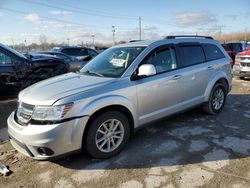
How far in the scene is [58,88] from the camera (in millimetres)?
3838

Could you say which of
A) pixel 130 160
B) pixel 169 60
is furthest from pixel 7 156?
pixel 169 60

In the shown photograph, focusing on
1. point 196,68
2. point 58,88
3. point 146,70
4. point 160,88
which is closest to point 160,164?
point 160,88

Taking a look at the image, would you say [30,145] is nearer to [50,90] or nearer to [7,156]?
[50,90]

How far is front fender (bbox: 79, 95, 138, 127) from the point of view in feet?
11.7

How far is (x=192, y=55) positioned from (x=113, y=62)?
170 cm

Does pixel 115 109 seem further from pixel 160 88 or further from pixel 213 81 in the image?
pixel 213 81

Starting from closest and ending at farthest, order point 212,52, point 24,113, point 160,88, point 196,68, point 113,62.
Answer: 1. point 24,113
2. point 160,88
3. point 113,62
4. point 196,68
5. point 212,52

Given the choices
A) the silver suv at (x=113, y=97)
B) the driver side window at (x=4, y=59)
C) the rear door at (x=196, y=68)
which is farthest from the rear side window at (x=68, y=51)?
the rear door at (x=196, y=68)

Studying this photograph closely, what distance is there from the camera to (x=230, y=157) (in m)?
3.91

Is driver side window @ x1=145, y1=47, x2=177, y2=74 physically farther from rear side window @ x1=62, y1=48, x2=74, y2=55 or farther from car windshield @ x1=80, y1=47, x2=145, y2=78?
rear side window @ x1=62, y1=48, x2=74, y2=55

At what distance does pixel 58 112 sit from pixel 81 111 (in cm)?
30

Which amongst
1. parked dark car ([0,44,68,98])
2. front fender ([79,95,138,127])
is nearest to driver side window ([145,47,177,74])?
front fender ([79,95,138,127])

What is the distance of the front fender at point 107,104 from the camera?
3.56 m

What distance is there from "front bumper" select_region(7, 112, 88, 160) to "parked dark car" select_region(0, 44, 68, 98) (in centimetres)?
322
